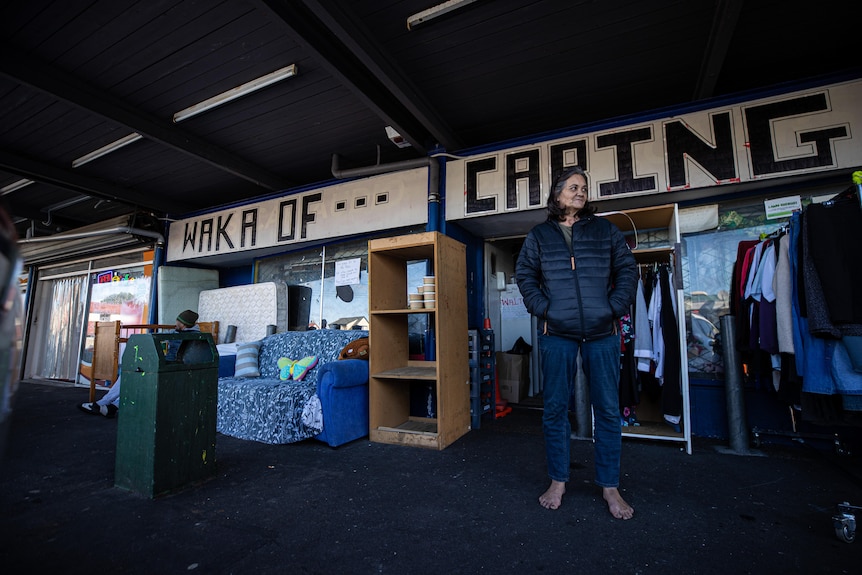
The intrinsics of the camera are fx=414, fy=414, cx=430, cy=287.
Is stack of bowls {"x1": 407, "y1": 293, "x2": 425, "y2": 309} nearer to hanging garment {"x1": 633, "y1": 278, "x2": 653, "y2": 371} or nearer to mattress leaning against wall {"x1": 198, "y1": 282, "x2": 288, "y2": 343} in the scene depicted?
hanging garment {"x1": 633, "y1": 278, "x2": 653, "y2": 371}

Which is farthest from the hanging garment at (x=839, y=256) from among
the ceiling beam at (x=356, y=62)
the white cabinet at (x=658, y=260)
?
the ceiling beam at (x=356, y=62)

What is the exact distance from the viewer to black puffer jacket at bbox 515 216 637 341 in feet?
7.22

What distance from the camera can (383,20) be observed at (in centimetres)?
290

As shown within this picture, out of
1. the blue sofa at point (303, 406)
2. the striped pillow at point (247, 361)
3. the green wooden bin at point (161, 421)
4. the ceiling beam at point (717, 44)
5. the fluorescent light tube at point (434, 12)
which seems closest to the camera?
the green wooden bin at point (161, 421)

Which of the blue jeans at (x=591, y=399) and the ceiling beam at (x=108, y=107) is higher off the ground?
the ceiling beam at (x=108, y=107)

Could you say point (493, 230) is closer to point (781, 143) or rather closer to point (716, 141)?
point (716, 141)

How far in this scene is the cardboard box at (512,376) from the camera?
206 inches

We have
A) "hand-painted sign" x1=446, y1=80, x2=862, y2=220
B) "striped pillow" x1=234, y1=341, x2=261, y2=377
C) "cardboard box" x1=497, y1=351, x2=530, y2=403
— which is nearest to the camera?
"hand-painted sign" x1=446, y1=80, x2=862, y2=220

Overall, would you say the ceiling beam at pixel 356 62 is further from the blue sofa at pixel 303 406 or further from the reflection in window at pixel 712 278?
the reflection in window at pixel 712 278

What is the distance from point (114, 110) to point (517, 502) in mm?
4787

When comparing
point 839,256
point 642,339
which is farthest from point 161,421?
point 839,256

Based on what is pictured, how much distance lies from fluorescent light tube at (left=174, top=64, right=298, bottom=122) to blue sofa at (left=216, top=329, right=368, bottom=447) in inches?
97.1

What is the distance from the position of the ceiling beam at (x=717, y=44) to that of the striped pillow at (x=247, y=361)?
5066mm

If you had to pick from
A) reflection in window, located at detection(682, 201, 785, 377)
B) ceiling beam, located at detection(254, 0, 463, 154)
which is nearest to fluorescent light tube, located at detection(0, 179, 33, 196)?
ceiling beam, located at detection(254, 0, 463, 154)
